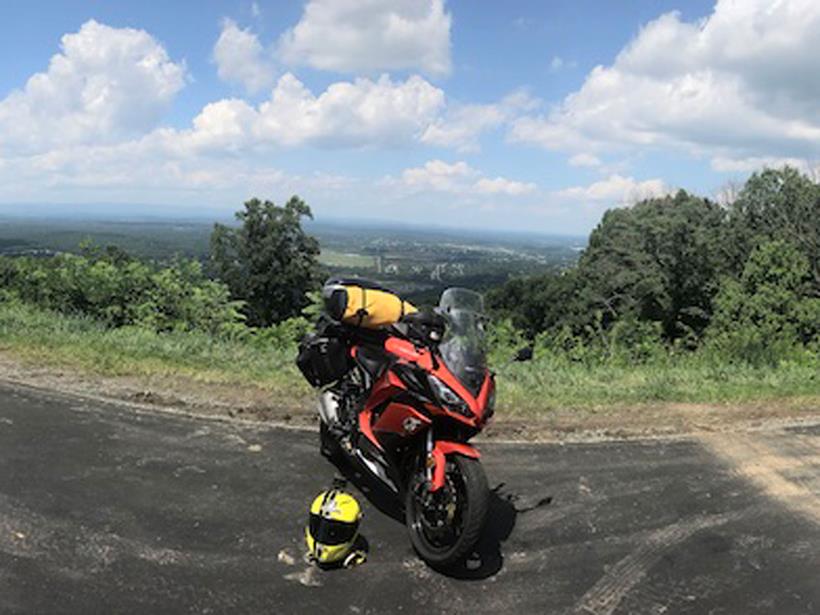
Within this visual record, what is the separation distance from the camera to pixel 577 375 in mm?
9062

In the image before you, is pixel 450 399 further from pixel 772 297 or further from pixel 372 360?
pixel 772 297

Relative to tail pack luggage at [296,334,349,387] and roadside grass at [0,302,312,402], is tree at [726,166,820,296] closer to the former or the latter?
roadside grass at [0,302,312,402]

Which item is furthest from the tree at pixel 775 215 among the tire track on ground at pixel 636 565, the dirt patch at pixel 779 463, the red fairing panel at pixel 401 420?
the red fairing panel at pixel 401 420

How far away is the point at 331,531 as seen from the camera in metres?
3.61

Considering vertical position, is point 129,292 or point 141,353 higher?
point 129,292

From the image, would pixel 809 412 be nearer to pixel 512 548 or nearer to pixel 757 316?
pixel 512 548

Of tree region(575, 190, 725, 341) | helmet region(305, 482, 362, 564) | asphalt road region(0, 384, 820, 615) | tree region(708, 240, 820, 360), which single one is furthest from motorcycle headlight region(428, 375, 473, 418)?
tree region(575, 190, 725, 341)

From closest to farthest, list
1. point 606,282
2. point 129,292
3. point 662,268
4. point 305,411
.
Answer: point 305,411, point 129,292, point 662,268, point 606,282

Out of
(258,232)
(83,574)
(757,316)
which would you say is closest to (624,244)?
(757,316)

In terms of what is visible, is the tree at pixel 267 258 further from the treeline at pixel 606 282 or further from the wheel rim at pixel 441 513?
the wheel rim at pixel 441 513

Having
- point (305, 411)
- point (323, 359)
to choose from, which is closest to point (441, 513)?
point (323, 359)

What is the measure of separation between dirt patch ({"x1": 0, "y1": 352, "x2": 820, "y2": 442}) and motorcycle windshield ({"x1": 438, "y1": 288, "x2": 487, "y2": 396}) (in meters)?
1.98

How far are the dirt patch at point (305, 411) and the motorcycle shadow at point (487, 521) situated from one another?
1183mm

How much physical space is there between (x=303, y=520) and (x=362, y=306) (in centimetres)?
156
